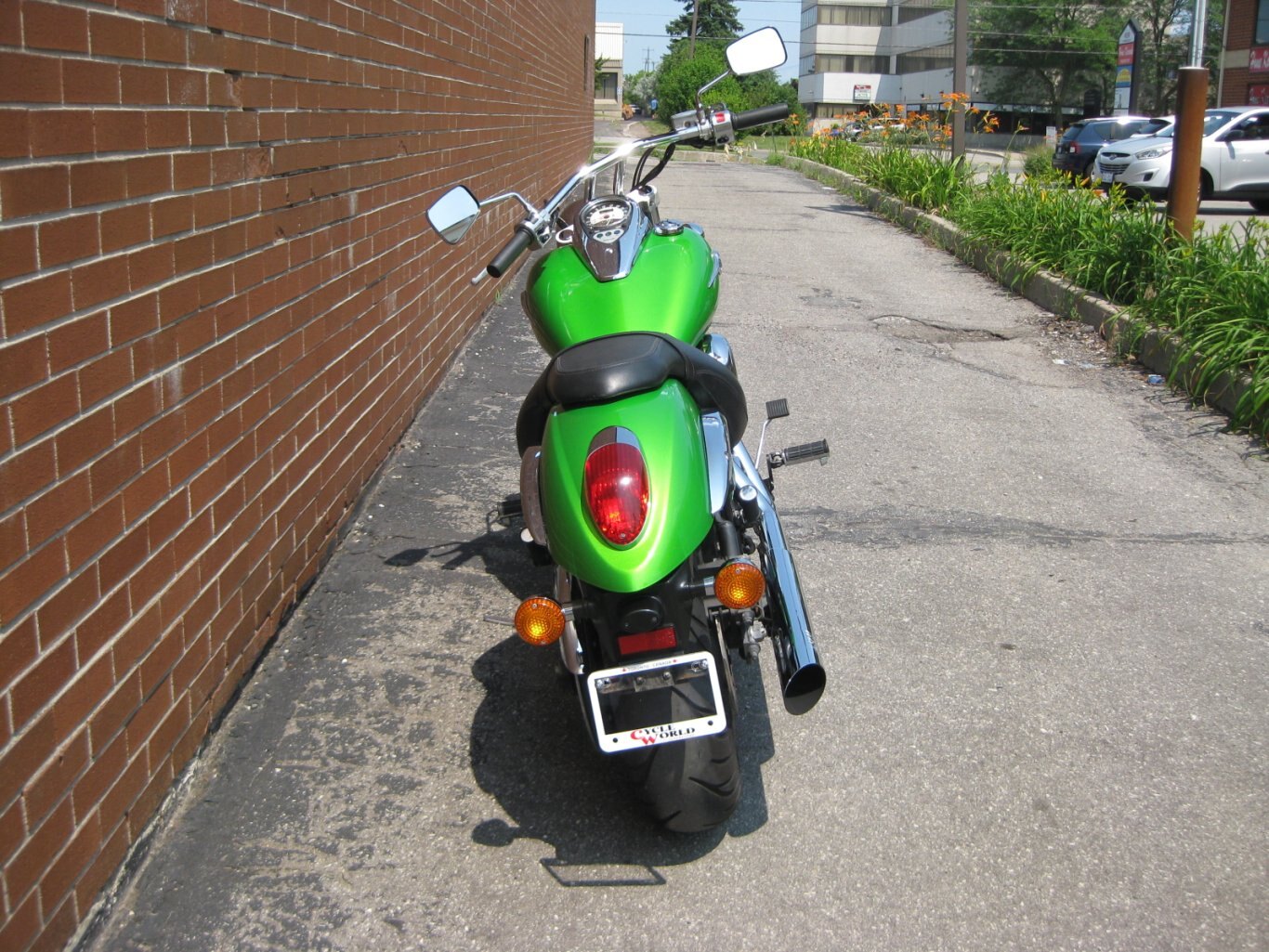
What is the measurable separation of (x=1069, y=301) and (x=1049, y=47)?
72034 millimetres

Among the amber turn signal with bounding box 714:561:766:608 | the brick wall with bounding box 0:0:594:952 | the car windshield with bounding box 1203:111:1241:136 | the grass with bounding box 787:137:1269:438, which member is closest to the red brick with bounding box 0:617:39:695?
the brick wall with bounding box 0:0:594:952

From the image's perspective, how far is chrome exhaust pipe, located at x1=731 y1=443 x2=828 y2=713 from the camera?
2830 mm

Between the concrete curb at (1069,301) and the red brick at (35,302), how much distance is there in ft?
18.6

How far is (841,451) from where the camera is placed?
6133mm

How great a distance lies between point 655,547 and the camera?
2.63 meters

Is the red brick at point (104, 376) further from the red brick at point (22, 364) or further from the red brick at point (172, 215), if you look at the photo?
the red brick at point (172, 215)

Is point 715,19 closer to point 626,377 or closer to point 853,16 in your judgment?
point 853,16

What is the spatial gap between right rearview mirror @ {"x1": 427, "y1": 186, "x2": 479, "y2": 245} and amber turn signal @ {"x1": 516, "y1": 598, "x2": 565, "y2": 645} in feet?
3.99

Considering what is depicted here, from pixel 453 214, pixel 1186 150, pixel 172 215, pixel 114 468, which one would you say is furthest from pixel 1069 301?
pixel 114 468

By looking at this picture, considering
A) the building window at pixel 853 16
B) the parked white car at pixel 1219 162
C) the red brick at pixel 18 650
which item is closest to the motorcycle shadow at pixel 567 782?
the red brick at pixel 18 650

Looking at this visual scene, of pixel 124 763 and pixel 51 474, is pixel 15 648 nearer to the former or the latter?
pixel 51 474

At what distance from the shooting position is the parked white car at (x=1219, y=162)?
2027 cm

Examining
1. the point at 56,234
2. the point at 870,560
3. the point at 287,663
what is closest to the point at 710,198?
the point at 870,560

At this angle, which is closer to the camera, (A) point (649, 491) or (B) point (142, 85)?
(A) point (649, 491)
